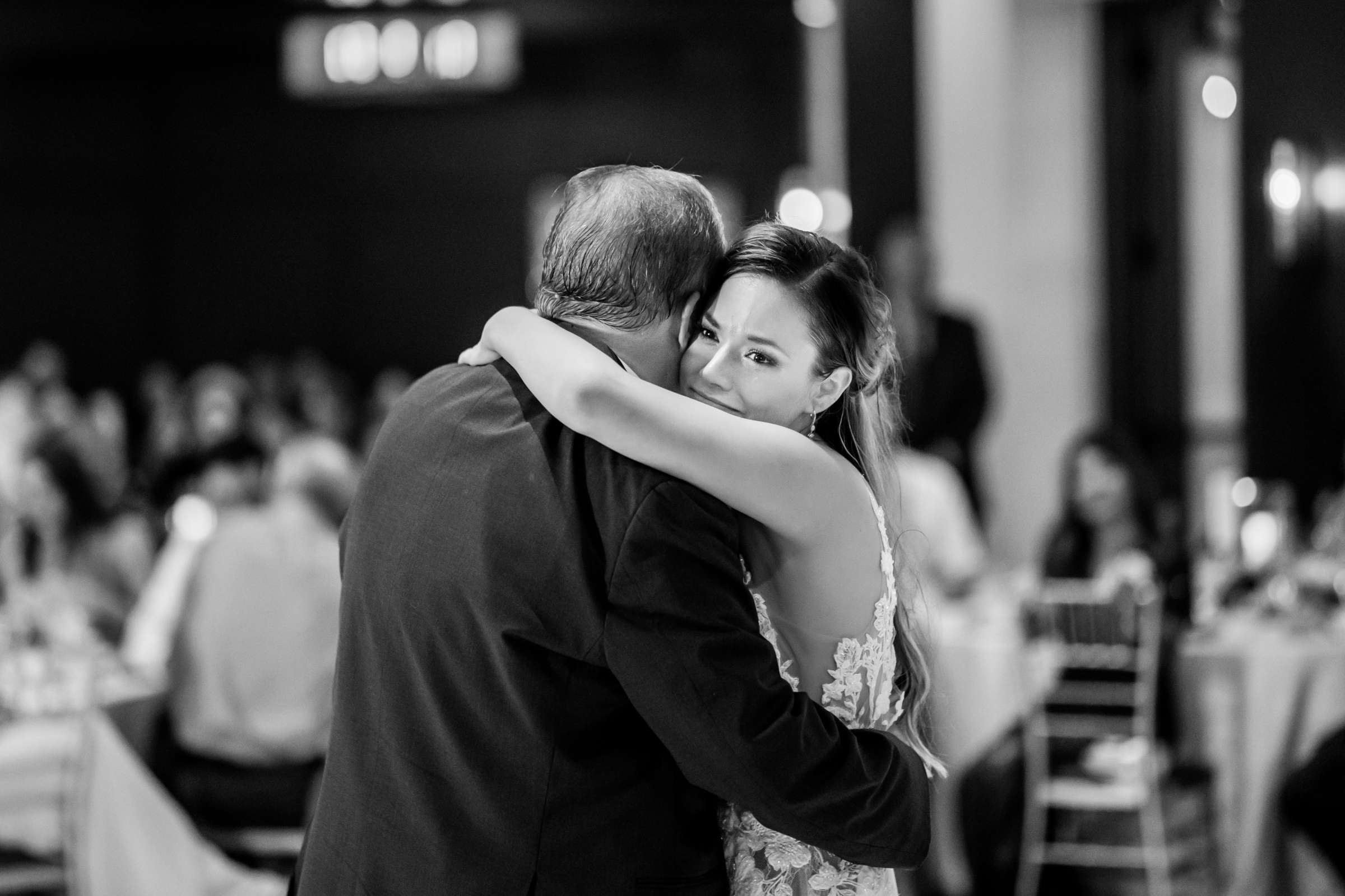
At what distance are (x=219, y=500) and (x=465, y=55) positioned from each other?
587 cm

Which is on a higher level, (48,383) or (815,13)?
(815,13)

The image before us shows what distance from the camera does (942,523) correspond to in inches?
214

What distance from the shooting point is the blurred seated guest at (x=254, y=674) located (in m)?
3.94

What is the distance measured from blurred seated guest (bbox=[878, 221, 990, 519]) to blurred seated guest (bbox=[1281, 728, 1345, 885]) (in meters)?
2.59

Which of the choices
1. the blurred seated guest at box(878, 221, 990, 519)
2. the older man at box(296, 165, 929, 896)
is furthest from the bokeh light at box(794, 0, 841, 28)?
Answer: the older man at box(296, 165, 929, 896)

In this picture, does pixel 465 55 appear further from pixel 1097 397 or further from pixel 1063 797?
pixel 1063 797

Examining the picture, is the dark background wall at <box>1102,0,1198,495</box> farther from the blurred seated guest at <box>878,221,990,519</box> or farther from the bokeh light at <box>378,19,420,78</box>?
the bokeh light at <box>378,19,420,78</box>

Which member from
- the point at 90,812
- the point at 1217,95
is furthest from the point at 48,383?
the point at 1217,95

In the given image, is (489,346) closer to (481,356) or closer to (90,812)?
(481,356)

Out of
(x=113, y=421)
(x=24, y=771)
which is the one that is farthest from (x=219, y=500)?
(x=113, y=421)

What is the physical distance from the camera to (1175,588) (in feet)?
14.8

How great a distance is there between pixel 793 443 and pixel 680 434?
0.48 feet

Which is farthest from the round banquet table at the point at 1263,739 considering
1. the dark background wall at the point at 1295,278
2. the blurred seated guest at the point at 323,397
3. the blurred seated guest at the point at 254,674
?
the blurred seated guest at the point at 323,397

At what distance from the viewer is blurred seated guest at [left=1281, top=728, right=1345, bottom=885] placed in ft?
12.7
